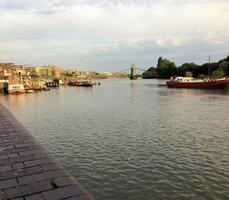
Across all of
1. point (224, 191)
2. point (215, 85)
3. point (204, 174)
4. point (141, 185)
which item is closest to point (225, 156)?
point (204, 174)

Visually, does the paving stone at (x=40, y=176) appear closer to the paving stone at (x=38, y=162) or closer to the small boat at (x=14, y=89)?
the paving stone at (x=38, y=162)

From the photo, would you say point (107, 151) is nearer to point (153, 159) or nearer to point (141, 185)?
point (153, 159)

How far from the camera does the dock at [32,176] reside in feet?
23.0

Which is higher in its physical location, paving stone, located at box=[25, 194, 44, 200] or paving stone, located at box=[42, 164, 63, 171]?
paving stone, located at box=[42, 164, 63, 171]

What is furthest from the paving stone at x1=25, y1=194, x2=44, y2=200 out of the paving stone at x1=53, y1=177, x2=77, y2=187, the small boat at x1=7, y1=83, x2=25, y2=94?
the small boat at x1=7, y1=83, x2=25, y2=94

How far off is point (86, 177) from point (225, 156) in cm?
883

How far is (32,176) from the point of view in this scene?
27.1ft

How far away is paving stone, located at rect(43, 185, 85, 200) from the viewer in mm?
6871

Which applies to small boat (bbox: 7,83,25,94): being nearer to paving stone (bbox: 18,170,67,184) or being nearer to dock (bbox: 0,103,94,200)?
dock (bbox: 0,103,94,200)

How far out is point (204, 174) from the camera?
1454 centimetres

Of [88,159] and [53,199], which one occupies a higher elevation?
[53,199]

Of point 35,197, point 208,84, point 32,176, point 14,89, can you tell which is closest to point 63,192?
point 35,197

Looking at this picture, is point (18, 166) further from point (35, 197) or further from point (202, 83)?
point (202, 83)

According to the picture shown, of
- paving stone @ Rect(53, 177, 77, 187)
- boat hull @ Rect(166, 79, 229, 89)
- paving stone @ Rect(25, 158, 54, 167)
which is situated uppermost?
paving stone @ Rect(25, 158, 54, 167)
